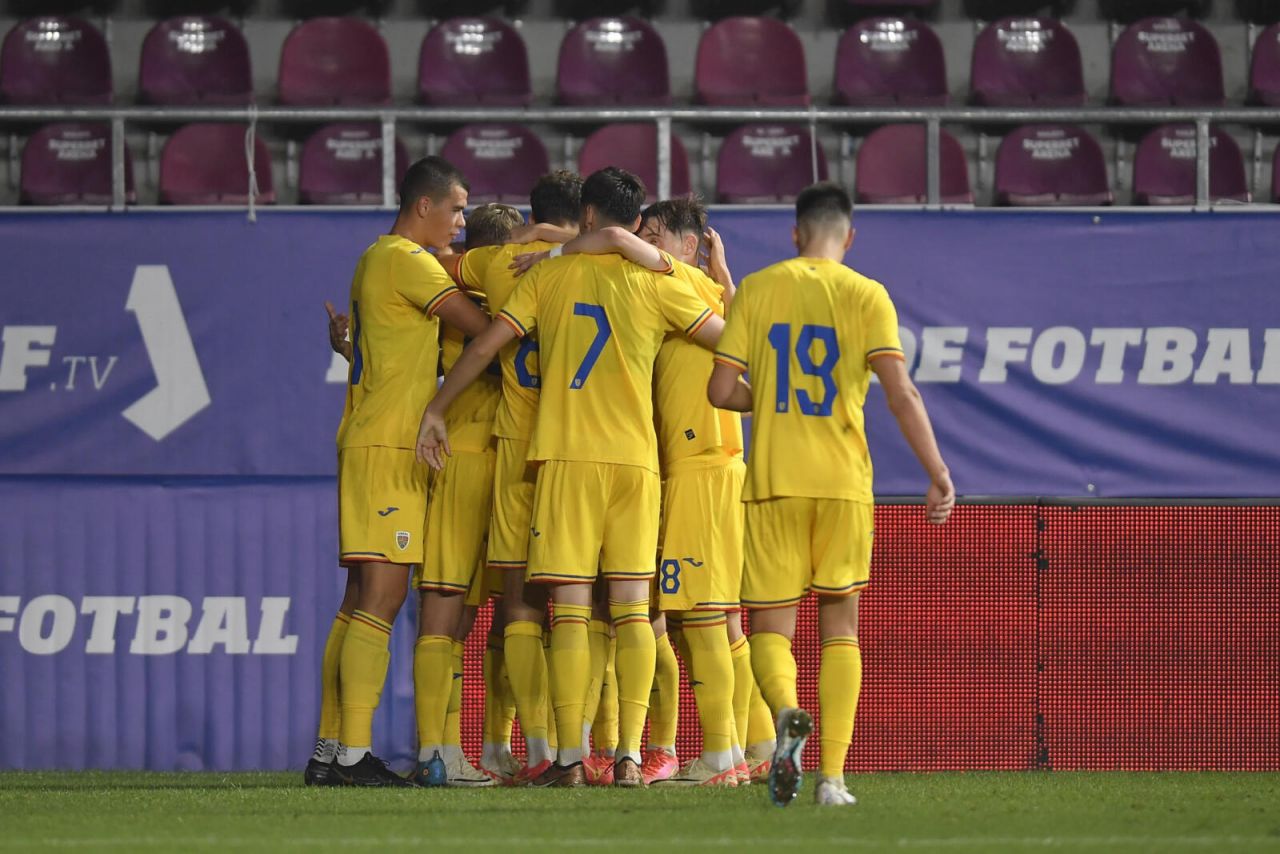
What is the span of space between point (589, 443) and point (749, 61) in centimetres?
631

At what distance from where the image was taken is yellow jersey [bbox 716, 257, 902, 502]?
570cm

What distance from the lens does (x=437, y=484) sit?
23.2 ft

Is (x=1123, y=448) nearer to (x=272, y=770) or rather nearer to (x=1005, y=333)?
(x=1005, y=333)

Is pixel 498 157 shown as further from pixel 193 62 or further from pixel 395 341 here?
pixel 395 341

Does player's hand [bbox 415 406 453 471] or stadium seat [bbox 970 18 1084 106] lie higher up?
stadium seat [bbox 970 18 1084 106]

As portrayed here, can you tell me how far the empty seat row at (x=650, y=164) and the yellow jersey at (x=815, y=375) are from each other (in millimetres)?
5703

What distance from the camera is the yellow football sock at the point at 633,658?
662 centimetres

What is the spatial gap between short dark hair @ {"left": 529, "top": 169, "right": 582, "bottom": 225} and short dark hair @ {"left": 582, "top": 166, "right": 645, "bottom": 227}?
0.43 m

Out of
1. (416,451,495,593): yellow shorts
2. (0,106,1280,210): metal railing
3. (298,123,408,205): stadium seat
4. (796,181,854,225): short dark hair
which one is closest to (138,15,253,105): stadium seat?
(298,123,408,205): stadium seat

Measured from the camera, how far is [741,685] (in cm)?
731

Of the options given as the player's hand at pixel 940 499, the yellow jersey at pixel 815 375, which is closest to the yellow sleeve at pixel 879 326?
the yellow jersey at pixel 815 375

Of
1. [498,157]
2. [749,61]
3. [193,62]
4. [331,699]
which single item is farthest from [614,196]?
[193,62]

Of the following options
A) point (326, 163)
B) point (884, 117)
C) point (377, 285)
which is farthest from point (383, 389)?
point (326, 163)

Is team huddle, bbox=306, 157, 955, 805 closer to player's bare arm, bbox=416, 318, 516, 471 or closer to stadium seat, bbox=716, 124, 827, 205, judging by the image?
player's bare arm, bbox=416, 318, 516, 471
